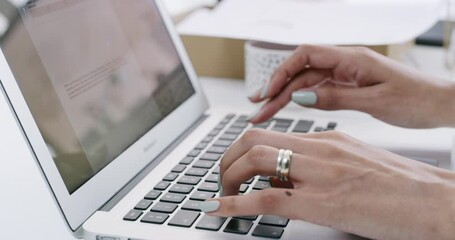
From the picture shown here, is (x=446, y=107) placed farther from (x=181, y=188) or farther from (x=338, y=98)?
(x=181, y=188)

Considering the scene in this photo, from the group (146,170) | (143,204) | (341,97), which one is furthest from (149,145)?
(341,97)

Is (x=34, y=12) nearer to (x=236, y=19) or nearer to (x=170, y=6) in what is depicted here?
(x=236, y=19)

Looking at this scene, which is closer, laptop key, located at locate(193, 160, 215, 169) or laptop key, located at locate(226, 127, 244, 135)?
laptop key, located at locate(193, 160, 215, 169)

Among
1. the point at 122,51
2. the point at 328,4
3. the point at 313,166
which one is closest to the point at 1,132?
the point at 122,51

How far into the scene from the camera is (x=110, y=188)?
638mm

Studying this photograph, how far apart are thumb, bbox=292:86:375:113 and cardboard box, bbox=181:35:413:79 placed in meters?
0.31

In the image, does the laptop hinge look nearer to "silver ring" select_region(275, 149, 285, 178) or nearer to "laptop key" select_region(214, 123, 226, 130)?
"laptop key" select_region(214, 123, 226, 130)

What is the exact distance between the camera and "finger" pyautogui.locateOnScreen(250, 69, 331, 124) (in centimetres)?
82

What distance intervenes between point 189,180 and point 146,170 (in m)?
0.07

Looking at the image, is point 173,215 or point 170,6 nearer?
point 173,215

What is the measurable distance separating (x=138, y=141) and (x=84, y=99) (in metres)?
0.09

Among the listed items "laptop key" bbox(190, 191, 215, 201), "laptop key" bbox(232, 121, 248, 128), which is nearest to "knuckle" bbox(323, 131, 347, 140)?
"laptop key" bbox(190, 191, 215, 201)

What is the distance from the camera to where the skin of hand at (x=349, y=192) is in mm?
519

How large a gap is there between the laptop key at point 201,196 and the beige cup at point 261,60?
34 centimetres
